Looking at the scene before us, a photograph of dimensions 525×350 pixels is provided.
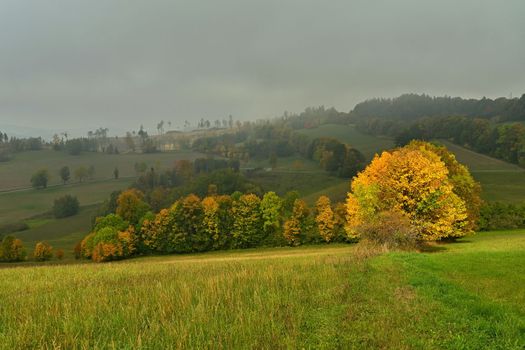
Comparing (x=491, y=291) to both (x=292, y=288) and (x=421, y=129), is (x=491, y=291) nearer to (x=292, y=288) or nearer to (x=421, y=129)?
(x=292, y=288)

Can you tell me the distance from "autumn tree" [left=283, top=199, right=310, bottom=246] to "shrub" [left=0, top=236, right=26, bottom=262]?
218ft

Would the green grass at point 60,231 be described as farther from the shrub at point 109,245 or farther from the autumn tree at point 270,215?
the autumn tree at point 270,215

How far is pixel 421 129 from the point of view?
186m

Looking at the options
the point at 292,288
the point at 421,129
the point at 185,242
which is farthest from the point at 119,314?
the point at 421,129

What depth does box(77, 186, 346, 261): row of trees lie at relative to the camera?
8550 centimetres

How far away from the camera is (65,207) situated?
156000mm

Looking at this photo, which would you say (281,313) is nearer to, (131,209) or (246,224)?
(246,224)

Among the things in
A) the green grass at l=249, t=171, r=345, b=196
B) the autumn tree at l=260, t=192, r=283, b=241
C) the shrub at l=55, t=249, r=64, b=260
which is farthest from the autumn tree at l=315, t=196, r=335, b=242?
the green grass at l=249, t=171, r=345, b=196

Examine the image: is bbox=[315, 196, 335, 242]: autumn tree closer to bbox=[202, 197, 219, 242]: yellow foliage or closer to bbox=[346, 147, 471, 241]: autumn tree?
bbox=[202, 197, 219, 242]: yellow foliage

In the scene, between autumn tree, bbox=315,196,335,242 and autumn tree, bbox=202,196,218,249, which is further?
autumn tree, bbox=202,196,218,249

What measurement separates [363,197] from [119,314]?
43886mm

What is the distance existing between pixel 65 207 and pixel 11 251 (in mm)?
70006

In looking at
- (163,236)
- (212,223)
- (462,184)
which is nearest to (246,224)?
(212,223)

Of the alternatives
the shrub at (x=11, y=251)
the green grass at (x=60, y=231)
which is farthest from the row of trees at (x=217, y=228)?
the green grass at (x=60, y=231)
